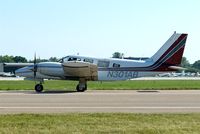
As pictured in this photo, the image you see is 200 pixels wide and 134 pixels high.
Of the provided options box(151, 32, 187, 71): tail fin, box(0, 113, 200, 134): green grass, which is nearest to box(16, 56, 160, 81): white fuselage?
box(151, 32, 187, 71): tail fin

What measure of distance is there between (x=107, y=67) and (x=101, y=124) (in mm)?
19317

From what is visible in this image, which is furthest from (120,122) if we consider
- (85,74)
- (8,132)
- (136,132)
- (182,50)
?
(182,50)

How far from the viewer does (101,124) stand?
36.0 ft

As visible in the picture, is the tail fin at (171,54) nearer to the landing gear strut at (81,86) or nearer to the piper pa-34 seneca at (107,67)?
the piper pa-34 seneca at (107,67)

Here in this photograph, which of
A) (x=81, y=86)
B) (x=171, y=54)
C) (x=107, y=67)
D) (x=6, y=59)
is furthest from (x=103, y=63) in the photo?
(x=6, y=59)

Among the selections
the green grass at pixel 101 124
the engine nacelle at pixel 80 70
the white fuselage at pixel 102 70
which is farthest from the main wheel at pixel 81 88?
the green grass at pixel 101 124

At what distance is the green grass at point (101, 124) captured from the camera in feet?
32.4

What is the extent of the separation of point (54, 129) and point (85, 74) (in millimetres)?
19555

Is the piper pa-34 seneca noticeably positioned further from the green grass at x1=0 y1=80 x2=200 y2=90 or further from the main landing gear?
the green grass at x1=0 y1=80 x2=200 y2=90

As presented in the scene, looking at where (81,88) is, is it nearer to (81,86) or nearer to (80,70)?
(81,86)

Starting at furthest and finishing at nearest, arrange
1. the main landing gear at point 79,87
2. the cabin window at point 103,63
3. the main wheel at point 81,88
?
the cabin window at point 103,63 → the main wheel at point 81,88 → the main landing gear at point 79,87

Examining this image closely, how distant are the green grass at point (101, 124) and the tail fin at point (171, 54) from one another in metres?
17.9

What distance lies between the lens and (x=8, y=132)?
9.68 m

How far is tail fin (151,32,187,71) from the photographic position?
101ft
